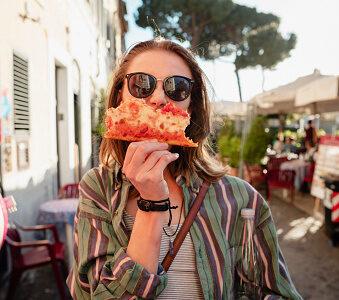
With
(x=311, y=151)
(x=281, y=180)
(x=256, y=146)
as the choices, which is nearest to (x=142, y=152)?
(x=281, y=180)

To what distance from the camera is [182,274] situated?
131 cm

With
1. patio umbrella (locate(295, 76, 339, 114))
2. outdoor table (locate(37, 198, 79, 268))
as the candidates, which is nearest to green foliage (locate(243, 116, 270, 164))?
patio umbrella (locate(295, 76, 339, 114))

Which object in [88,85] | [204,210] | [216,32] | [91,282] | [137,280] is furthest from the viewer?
[216,32]

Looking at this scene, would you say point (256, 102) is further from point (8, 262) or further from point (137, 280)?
point (137, 280)

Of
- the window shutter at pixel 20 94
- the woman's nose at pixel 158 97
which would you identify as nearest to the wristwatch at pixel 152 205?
the woman's nose at pixel 158 97

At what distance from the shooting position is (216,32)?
78.4ft

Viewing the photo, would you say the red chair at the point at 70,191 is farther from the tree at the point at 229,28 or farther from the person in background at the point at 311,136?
the tree at the point at 229,28

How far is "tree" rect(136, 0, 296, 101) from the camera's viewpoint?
2088 centimetres

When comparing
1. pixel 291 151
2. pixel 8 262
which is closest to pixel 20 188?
pixel 8 262

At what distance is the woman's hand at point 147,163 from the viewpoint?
1102 mm

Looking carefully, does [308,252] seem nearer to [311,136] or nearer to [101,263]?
[101,263]

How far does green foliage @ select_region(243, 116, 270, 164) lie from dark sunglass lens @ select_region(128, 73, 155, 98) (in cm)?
857

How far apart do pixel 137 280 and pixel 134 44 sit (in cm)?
123

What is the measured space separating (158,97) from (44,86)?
4.54m
